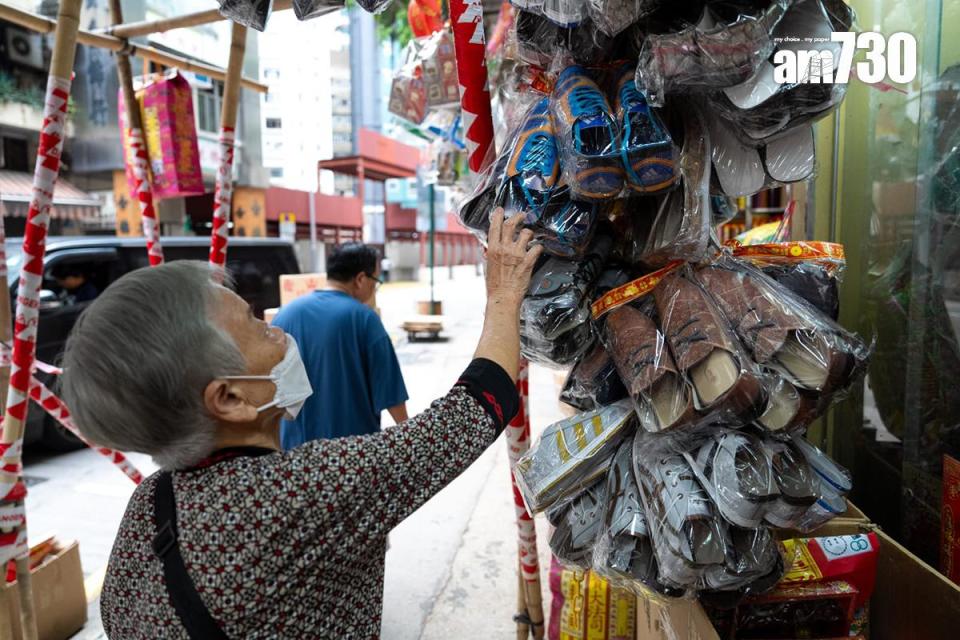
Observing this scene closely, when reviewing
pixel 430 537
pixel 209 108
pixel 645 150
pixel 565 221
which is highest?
pixel 209 108

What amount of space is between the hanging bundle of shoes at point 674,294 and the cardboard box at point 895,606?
106mm

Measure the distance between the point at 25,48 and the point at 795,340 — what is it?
1618 centimetres

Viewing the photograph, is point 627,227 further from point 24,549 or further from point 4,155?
point 4,155

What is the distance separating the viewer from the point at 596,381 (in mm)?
1241

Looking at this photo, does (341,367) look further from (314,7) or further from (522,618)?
(314,7)

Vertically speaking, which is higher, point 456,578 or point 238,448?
point 238,448

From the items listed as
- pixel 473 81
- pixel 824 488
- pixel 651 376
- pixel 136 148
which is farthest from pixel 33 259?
pixel 824 488

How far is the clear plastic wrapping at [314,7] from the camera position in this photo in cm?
131

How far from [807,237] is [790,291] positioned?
905mm

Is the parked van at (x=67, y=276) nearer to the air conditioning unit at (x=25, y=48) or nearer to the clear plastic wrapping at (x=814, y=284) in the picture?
the clear plastic wrapping at (x=814, y=284)

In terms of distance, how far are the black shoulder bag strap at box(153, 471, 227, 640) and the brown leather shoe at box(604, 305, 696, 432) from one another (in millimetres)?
757

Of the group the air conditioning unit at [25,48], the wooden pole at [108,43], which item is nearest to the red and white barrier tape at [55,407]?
the wooden pole at [108,43]

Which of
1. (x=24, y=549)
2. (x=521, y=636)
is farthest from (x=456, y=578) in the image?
→ (x=24, y=549)

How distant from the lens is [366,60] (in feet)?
78.8
